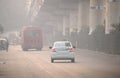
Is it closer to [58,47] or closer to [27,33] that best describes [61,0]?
[27,33]

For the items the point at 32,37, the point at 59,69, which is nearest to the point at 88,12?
the point at 32,37

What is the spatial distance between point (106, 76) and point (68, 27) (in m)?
90.0

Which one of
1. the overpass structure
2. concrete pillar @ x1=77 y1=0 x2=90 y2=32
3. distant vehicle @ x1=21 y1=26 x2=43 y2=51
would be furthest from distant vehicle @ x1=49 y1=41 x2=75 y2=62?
concrete pillar @ x1=77 y1=0 x2=90 y2=32

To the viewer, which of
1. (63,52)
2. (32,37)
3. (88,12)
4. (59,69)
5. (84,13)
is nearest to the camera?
(59,69)

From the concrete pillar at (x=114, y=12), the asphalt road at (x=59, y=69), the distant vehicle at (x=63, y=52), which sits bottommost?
the asphalt road at (x=59, y=69)

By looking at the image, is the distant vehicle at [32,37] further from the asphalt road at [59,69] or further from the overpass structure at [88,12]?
the asphalt road at [59,69]

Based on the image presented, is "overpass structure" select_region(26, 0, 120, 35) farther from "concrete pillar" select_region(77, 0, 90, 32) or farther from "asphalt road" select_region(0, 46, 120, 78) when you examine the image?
"asphalt road" select_region(0, 46, 120, 78)

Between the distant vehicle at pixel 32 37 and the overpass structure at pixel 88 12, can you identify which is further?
the distant vehicle at pixel 32 37

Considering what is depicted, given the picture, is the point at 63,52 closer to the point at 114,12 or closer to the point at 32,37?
the point at 114,12

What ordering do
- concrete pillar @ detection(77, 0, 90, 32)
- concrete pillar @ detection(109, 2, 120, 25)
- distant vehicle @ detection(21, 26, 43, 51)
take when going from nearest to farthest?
concrete pillar @ detection(109, 2, 120, 25) → distant vehicle @ detection(21, 26, 43, 51) → concrete pillar @ detection(77, 0, 90, 32)

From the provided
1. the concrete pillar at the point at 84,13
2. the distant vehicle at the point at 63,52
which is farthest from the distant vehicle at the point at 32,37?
the distant vehicle at the point at 63,52

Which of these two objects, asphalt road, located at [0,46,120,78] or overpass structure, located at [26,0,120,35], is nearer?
asphalt road, located at [0,46,120,78]

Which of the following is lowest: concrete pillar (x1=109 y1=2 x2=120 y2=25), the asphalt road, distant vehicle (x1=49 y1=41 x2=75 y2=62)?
the asphalt road

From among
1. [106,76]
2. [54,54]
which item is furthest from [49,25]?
[106,76]
